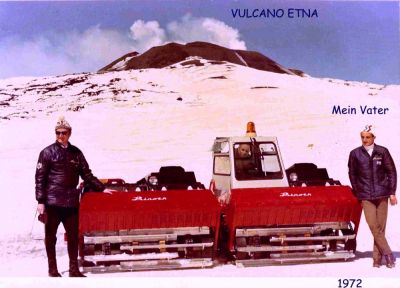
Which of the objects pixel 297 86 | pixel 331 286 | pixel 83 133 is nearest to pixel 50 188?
pixel 331 286

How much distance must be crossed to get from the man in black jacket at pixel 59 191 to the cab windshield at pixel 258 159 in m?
2.70

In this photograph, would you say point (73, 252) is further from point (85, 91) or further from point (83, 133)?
point (85, 91)

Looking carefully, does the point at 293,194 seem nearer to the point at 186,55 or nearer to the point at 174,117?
the point at 186,55

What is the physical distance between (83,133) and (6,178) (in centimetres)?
449

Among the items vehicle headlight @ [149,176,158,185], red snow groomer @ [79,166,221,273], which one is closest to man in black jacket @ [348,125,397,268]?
red snow groomer @ [79,166,221,273]

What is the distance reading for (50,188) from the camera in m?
7.68

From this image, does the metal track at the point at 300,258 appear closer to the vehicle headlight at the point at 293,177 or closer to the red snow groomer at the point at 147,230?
the red snow groomer at the point at 147,230

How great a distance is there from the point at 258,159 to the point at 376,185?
2.06 meters

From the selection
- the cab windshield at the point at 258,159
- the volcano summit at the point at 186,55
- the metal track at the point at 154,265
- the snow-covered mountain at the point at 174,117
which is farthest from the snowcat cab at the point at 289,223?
the snow-covered mountain at the point at 174,117

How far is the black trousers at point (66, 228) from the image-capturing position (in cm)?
769

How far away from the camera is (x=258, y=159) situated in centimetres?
955

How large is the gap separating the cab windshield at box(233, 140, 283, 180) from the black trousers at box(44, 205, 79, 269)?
9.04ft

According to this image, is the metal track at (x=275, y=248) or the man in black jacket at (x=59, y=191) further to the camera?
the metal track at (x=275, y=248)

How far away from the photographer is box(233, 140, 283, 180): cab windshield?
9.45 metres
